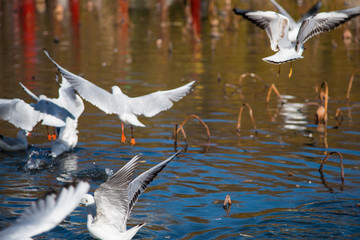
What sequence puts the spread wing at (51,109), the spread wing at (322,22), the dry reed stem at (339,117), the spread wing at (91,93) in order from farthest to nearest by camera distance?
1. the dry reed stem at (339,117)
2. the spread wing at (51,109)
3. the spread wing at (91,93)
4. the spread wing at (322,22)

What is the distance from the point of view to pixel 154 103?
357 inches

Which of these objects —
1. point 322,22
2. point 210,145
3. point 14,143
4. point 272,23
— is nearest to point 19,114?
point 14,143

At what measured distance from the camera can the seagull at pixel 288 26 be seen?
7449 millimetres

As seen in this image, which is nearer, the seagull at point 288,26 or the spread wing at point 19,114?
the seagull at point 288,26

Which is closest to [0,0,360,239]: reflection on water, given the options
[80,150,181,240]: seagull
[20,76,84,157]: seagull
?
[20,76,84,157]: seagull

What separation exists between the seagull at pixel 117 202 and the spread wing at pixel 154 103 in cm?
281

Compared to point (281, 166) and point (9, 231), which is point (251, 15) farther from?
point (9, 231)

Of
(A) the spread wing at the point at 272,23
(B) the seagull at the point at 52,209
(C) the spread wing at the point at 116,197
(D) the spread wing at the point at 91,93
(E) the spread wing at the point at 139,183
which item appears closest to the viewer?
(B) the seagull at the point at 52,209

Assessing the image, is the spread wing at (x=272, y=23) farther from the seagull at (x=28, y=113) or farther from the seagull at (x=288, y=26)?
the seagull at (x=28, y=113)

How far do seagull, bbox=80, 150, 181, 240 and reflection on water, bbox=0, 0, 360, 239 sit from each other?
0.58 metres

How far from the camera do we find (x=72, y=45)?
932 inches

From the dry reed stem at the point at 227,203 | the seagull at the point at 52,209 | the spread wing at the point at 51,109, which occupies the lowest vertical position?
the dry reed stem at the point at 227,203

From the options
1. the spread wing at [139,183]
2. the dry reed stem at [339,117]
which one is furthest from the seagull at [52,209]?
the dry reed stem at [339,117]

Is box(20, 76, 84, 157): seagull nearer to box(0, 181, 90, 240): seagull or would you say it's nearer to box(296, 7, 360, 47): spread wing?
box(296, 7, 360, 47): spread wing
